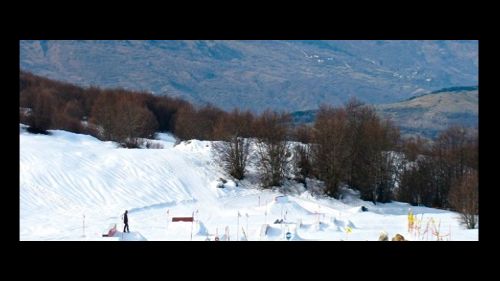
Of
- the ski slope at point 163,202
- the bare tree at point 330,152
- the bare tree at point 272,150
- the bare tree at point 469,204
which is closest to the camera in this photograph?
the ski slope at point 163,202

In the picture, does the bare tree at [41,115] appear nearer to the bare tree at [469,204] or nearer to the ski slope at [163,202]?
the ski slope at [163,202]

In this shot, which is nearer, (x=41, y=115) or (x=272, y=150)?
(x=272, y=150)

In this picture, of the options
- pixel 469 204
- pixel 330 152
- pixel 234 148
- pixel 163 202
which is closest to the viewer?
pixel 469 204

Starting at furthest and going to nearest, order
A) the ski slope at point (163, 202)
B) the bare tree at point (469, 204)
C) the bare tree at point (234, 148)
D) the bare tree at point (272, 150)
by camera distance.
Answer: the bare tree at point (234, 148)
the bare tree at point (272, 150)
the bare tree at point (469, 204)
the ski slope at point (163, 202)

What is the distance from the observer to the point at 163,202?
1507 inches

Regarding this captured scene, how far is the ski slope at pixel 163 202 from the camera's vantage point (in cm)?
2755

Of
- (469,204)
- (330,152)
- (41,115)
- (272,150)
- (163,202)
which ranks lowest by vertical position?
(163,202)

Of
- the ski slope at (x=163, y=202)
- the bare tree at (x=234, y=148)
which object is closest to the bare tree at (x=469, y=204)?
the ski slope at (x=163, y=202)

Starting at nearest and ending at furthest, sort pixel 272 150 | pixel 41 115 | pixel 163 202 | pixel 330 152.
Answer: pixel 163 202 → pixel 330 152 → pixel 272 150 → pixel 41 115

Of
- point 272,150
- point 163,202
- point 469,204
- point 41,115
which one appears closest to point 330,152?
point 272,150

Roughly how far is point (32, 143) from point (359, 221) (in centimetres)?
2450

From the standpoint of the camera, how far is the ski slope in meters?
27.5

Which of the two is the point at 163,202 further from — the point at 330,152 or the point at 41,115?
the point at 41,115

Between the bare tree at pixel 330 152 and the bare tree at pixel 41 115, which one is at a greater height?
the bare tree at pixel 41 115
